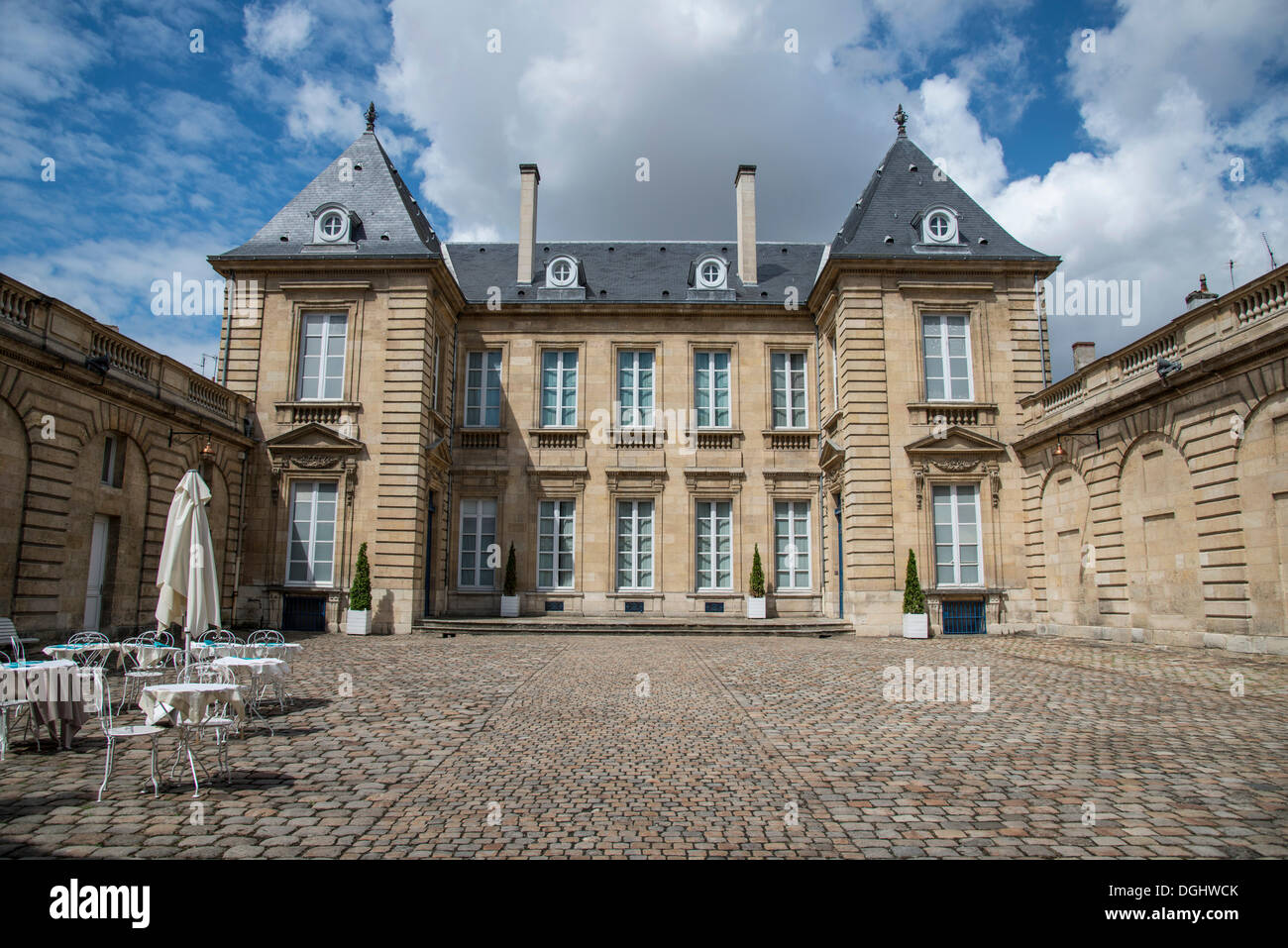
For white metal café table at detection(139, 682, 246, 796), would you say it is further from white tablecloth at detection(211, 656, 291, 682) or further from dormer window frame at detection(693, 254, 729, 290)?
dormer window frame at detection(693, 254, 729, 290)

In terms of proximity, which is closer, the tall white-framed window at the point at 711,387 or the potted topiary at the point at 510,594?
the potted topiary at the point at 510,594

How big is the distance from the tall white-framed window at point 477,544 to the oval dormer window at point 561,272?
Result: 21.4 ft

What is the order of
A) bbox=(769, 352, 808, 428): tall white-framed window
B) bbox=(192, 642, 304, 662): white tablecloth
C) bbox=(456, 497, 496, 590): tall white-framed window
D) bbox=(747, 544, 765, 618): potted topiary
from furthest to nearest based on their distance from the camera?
bbox=(769, 352, 808, 428): tall white-framed window < bbox=(456, 497, 496, 590): tall white-framed window < bbox=(747, 544, 765, 618): potted topiary < bbox=(192, 642, 304, 662): white tablecloth

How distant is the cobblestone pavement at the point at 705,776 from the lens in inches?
158

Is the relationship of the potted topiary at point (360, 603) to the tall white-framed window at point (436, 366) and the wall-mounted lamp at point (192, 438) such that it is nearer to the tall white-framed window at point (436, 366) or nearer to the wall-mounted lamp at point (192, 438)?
the wall-mounted lamp at point (192, 438)

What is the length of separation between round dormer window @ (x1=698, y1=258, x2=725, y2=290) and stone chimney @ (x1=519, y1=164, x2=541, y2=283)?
502cm

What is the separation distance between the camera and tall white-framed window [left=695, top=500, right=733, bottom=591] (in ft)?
67.0

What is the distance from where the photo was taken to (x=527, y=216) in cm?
2283

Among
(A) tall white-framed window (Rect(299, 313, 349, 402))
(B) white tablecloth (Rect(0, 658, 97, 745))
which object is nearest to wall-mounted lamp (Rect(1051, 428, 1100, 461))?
(B) white tablecloth (Rect(0, 658, 97, 745))

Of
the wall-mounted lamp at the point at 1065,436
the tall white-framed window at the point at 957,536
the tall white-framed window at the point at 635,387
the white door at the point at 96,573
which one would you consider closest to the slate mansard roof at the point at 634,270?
the tall white-framed window at the point at 635,387

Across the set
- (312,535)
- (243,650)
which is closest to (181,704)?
(243,650)

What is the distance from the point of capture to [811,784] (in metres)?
5.09

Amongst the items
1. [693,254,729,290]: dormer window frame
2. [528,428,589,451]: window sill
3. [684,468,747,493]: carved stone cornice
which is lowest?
[684,468,747,493]: carved stone cornice
